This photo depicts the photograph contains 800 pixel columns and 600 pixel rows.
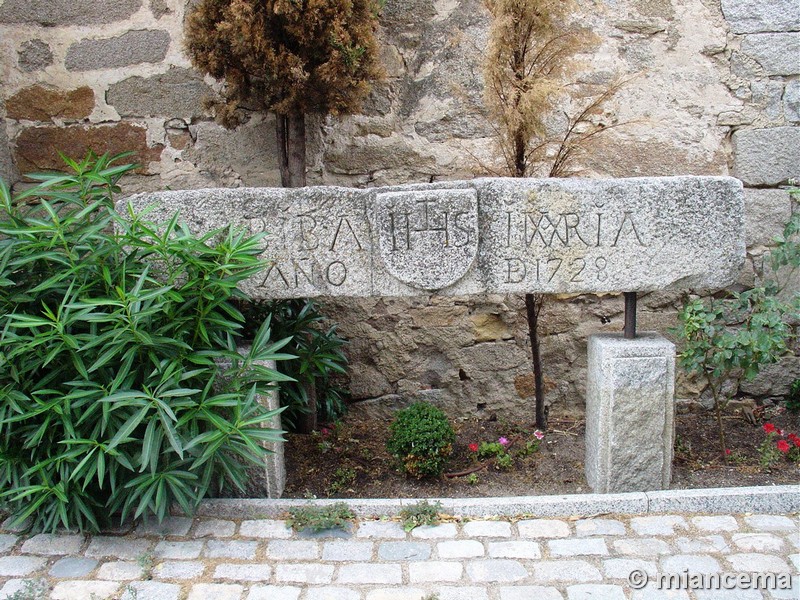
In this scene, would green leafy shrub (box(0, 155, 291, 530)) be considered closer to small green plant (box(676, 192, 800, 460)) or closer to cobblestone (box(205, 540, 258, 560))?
cobblestone (box(205, 540, 258, 560))

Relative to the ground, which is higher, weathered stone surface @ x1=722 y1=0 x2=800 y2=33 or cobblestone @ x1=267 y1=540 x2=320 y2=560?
weathered stone surface @ x1=722 y1=0 x2=800 y2=33

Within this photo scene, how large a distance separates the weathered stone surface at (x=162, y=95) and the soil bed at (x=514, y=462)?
1.81 m

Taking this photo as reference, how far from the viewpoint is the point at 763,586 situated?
2.35 meters

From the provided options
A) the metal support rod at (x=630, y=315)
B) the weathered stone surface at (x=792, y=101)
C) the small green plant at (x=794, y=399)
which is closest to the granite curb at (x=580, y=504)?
the metal support rod at (x=630, y=315)

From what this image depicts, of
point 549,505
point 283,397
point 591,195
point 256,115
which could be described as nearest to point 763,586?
point 549,505

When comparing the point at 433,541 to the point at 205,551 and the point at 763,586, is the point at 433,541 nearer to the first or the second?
the point at 205,551

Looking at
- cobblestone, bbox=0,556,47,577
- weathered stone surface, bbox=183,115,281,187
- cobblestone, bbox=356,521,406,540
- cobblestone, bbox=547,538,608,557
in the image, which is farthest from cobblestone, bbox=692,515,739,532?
weathered stone surface, bbox=183,115,281,187

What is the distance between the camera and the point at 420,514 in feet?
9.20

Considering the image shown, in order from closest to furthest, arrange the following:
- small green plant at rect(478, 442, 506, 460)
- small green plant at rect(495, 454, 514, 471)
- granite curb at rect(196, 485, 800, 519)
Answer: granite curb at rect(196, 485, 800, 519) → small green plant at rect(495, 454, 514, 471) → small green plant at rect(478, 442, 506, 460)

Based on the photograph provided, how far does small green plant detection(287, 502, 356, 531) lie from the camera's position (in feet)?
9.03

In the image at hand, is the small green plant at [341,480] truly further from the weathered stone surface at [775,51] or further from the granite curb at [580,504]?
the weathered stone surface at [775,51]

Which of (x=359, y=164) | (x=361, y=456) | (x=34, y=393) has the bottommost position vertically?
(x=361, y=456)

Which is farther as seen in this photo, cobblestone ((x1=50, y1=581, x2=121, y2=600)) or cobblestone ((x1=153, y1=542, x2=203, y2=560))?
cobblestone ((x1=153, y1=542, x2=203, y2=560))

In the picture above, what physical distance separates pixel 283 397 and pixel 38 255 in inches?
53.9
